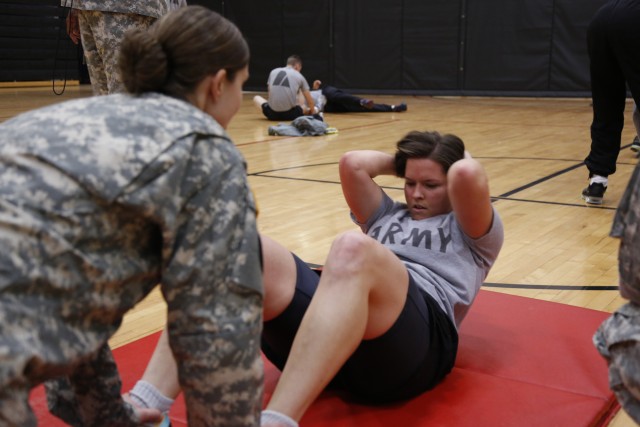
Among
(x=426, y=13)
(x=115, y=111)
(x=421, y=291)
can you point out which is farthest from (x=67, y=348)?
(x=426, y=13)

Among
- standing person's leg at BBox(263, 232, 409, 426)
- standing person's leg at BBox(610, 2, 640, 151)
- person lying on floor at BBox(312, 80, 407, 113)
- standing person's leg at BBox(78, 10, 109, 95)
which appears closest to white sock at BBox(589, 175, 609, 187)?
standing person's leg at BBox(610, 2, 640, 151)

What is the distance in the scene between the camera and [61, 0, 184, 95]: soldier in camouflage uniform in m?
3.37

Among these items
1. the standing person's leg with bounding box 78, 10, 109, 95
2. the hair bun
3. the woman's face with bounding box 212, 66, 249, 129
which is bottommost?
the standing person's leg with bounding box 78, 10, 109, 95

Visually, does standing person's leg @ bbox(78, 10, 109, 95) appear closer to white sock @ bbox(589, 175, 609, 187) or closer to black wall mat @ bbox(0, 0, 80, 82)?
white sock @ bbox(589, 175, 609, 187)

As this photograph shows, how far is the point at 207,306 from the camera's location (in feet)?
3.54

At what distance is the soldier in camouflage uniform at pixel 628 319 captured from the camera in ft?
3.79

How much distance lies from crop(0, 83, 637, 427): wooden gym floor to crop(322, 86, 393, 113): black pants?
22cm

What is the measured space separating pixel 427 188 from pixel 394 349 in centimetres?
56

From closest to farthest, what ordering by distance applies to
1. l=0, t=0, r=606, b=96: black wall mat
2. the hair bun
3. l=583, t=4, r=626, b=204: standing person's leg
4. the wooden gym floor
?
the hair bun
the wooden gym floor
l=583, t=4, r=626, b=204: standing person's leg
l=0, t=0, r=606, b=96: black wall mat

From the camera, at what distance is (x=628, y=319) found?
123 cm

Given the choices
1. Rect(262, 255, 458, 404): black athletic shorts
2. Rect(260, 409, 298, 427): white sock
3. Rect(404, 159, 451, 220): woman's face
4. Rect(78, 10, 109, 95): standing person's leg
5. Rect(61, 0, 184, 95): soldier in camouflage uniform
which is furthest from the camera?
Rect(78, 10, 109, 95): standing person's leg

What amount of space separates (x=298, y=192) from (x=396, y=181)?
75 centimetres

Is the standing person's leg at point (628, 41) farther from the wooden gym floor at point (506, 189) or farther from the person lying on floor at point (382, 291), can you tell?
the person lying on floor at point (382, 291)

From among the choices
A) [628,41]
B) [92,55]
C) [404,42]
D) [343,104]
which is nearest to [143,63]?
[92,55]
